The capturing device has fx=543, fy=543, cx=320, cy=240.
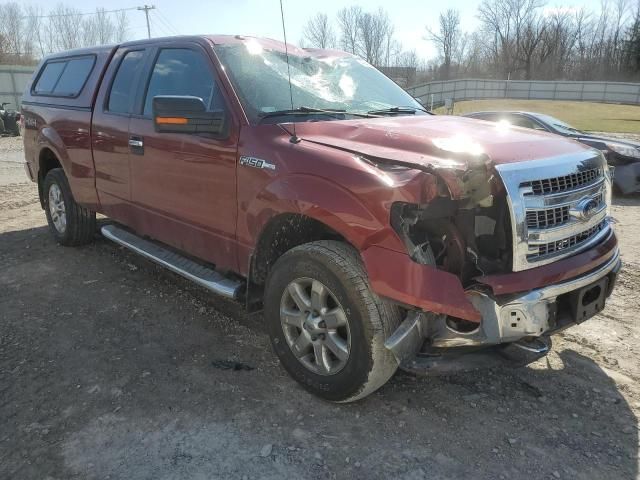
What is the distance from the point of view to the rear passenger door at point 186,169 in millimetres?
3555

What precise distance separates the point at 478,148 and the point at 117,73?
11.1 feet

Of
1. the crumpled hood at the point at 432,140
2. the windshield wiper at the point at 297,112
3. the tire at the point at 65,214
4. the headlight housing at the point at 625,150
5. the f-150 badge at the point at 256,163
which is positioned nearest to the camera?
the crumpled hood at the point at 432,140

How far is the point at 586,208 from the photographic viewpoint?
2.92 meters

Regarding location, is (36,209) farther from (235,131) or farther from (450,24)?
(450,24)

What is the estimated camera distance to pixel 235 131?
3410 millimetres

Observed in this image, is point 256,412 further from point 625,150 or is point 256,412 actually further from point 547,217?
point 625,150

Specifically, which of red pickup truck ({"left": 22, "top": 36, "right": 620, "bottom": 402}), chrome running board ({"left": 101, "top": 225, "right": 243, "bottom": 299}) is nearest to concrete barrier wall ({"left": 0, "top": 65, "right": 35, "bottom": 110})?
chrome running board ({"left": 101, "top": 225, "right": 243, "bottom": 299})

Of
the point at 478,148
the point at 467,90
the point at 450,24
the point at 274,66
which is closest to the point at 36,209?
the point at 274,66

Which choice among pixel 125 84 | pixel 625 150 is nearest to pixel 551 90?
pixel 625 150

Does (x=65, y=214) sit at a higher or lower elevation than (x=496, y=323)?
lower

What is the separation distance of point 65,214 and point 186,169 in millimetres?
2800

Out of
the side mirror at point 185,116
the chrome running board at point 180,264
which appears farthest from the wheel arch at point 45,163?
the side mirror at point 185,116

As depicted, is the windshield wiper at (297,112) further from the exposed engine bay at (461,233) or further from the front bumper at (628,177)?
the front bumper at (628,177)

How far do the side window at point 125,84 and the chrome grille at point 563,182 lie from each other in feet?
10.6
